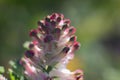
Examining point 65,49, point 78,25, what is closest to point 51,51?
point 65,49

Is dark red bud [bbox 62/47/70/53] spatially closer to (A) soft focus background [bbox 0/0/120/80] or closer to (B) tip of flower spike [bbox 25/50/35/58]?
(B) tip of flower spike [bbox 25/50/35/58]

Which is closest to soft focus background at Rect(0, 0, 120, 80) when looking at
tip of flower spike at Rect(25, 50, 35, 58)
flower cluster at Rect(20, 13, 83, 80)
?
flower cluster at Rect(20, 13, 83, 80)

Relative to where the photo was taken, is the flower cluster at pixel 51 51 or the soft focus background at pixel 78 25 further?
the soft focus background at pixel 78 25

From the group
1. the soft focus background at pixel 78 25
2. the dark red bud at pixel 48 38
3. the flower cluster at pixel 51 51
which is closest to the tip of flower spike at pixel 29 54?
the flower cluster at pixel 51 51

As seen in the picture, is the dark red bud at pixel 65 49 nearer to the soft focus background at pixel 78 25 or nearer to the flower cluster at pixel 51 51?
the flower cluster at pixel 51 51

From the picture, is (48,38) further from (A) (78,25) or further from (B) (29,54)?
(A) (78,25)

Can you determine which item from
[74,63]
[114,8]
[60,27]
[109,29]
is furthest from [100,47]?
Answer: [60,27]

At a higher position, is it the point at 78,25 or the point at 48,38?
the point at 78,25
